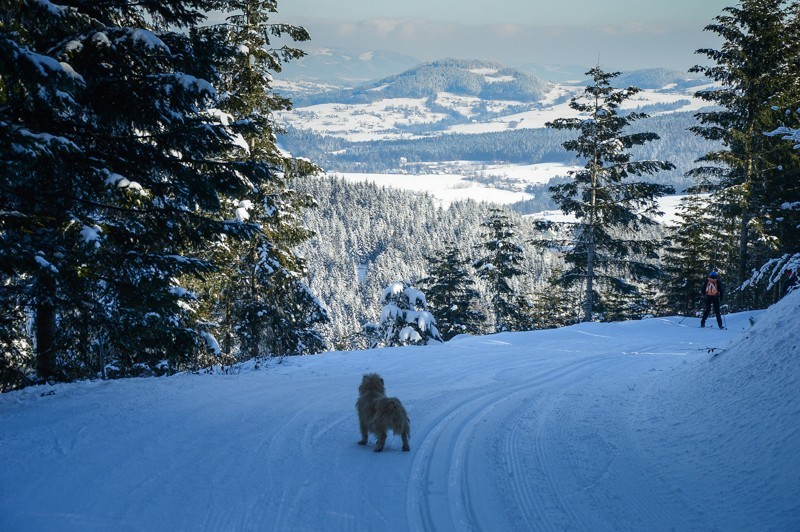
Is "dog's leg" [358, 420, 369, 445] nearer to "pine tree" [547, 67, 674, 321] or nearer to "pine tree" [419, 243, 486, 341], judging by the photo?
"pine tree" [547, 67, 674, 321]

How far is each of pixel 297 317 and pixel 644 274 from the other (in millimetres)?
17371

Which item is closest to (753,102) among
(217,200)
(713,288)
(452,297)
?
(713,288)

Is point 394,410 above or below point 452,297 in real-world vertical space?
above

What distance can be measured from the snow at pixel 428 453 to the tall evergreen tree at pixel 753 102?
→ 670 inches

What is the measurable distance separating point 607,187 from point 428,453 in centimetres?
2194

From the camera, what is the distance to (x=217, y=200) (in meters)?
8.24

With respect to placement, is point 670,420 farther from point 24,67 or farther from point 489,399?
point 24,67

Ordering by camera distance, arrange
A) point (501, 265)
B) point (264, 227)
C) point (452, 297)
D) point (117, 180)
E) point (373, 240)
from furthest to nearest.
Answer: point (373, 240) < point (501, 265) < point (452, 297) < point (264, 227) < point (117, 180)

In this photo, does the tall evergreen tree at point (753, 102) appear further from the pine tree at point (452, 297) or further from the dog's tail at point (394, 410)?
the dog's tail at point (394, 410)

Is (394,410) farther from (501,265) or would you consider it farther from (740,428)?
(501,265)

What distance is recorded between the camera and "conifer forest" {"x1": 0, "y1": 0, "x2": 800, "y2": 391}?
273 inches

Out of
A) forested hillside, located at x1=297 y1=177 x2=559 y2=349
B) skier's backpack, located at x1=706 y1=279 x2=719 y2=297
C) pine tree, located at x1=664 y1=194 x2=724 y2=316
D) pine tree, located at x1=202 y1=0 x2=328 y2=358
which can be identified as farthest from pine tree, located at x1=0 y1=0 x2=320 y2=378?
forested hillside, located at x1=297 y1=177 x2=559 y2=349

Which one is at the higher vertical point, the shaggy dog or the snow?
the shaggy dog

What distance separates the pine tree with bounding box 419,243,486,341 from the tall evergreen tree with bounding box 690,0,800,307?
1457cm
